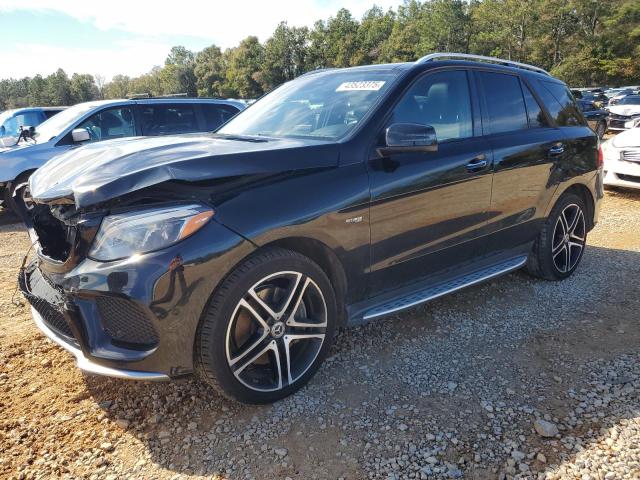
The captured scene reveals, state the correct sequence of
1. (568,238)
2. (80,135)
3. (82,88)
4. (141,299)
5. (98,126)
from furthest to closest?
(82,88) → (98,126) → (80,135) → (568,238) → (141,299)

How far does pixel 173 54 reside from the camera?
117938 mm

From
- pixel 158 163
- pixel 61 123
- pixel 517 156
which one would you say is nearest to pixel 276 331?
pixel 158 163

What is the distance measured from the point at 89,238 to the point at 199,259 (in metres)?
0.53

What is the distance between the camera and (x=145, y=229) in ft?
6.84

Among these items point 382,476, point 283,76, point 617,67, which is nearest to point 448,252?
point 382,476

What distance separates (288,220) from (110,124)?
6.21m

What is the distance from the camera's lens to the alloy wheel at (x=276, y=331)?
92.7 inches

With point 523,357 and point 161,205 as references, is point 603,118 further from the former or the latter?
point 161,205

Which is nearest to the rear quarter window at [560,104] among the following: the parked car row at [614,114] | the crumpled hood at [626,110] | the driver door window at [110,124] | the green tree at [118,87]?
the driver door window at [110,124]

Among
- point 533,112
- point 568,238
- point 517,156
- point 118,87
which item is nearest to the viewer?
point 517,156

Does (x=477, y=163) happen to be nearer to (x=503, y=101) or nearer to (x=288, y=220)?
(x=503, y=101)

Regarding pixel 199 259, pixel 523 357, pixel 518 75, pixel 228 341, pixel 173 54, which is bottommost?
pixel 523 357

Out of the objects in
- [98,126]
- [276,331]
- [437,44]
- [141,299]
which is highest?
[437,44]

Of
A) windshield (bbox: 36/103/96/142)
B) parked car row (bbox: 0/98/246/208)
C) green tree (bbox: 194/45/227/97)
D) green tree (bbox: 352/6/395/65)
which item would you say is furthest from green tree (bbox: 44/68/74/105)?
parked car row (bbox: 0/98/246/208)
